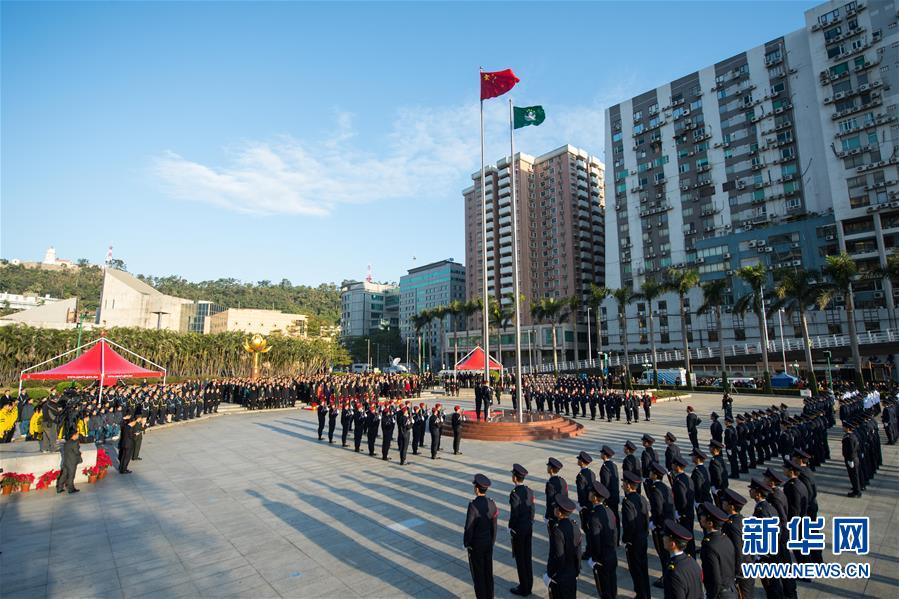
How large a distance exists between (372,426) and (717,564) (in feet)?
38.3

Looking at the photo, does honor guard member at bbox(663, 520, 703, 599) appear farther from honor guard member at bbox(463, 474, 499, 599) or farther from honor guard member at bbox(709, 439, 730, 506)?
honor guard member at bbox(709, 439, 730, 506)

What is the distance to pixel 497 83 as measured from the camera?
1973cm

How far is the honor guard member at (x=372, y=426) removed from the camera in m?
14.7

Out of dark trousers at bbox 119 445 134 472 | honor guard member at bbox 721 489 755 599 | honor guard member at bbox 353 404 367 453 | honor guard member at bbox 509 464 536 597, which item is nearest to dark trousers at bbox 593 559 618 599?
honor guard member at bbox 509 464 536 597

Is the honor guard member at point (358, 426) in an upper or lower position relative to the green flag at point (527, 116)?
lower

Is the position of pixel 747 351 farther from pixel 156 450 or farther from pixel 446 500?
pixel 156 450

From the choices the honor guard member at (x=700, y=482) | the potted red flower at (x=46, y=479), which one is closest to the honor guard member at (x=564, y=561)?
the honor guard member at (x=700, y=482)

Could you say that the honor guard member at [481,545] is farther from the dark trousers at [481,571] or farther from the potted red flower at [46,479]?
the potted red flower at [46,479]

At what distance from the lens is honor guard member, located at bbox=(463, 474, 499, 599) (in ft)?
18.3

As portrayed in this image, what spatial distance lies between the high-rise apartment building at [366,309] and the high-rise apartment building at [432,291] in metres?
9.13

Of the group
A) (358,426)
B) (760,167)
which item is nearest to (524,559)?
(358,426)

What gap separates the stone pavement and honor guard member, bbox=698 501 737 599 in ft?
5.94

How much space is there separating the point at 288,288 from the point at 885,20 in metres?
156

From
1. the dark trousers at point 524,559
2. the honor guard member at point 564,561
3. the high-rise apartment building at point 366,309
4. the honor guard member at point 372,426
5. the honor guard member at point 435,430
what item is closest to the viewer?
the honor guard member at point 564,561
